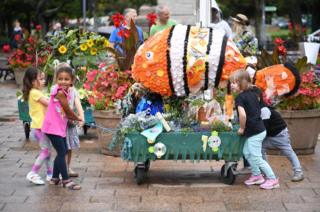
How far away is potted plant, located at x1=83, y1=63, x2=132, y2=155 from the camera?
976cm

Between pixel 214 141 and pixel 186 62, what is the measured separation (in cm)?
89

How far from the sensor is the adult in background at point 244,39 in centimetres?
1129

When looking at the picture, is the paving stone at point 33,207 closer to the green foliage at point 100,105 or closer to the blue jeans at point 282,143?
the blue jeans at point 282,143

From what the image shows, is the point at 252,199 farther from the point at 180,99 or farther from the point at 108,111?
the point at 108,111

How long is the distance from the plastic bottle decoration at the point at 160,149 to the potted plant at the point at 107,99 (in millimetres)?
1905

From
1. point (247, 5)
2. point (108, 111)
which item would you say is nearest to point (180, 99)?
point (108, 111)

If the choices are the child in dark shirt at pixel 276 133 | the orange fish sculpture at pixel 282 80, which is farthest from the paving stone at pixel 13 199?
the orange fish sculpture at pixel 282 80

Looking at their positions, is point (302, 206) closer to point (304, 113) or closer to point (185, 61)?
point (185, 61)

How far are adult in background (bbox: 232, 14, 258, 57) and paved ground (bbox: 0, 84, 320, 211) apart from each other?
2.17 metres

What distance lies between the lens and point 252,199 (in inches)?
292

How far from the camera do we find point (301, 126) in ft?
32.1

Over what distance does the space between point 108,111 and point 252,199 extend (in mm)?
2948

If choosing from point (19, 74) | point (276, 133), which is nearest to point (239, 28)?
point (276, 133)

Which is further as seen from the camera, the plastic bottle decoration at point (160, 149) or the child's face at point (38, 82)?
the child's face at point (38, 82)
